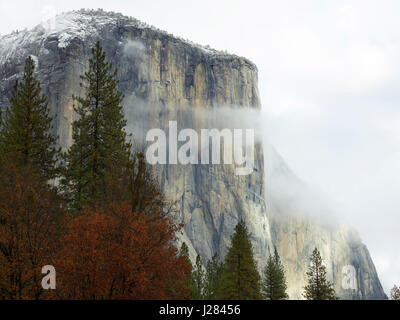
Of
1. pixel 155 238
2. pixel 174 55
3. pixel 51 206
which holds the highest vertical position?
pixel 174 55

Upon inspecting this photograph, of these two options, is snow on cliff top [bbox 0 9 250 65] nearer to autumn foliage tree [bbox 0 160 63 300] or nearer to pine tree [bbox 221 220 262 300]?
pine tree [bbox 221 220 262 300]

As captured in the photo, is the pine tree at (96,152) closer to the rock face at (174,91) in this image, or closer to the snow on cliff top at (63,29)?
the rock face at (174,91)

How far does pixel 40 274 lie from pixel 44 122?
16.9 meters

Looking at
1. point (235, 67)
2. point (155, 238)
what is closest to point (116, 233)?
point (155, 238)

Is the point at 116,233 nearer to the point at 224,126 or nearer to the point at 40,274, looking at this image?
the point at 40,274

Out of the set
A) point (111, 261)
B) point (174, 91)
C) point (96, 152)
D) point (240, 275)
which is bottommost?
point (240, 275)

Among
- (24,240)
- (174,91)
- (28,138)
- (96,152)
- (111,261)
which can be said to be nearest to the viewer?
(111,261)

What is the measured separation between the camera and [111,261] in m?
17.6

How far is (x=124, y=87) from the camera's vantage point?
8700 cm

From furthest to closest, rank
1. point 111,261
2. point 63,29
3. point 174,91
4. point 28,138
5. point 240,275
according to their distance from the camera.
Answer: point 174,91 < point 63,29 < point 240,275 < point 28,138 < point 111,261

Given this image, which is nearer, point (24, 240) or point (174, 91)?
point (24, 240)

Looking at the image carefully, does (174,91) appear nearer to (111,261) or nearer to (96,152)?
(96,152)

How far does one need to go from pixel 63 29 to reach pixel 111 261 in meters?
74.6

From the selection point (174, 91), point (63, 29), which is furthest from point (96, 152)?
point (174, 91)
